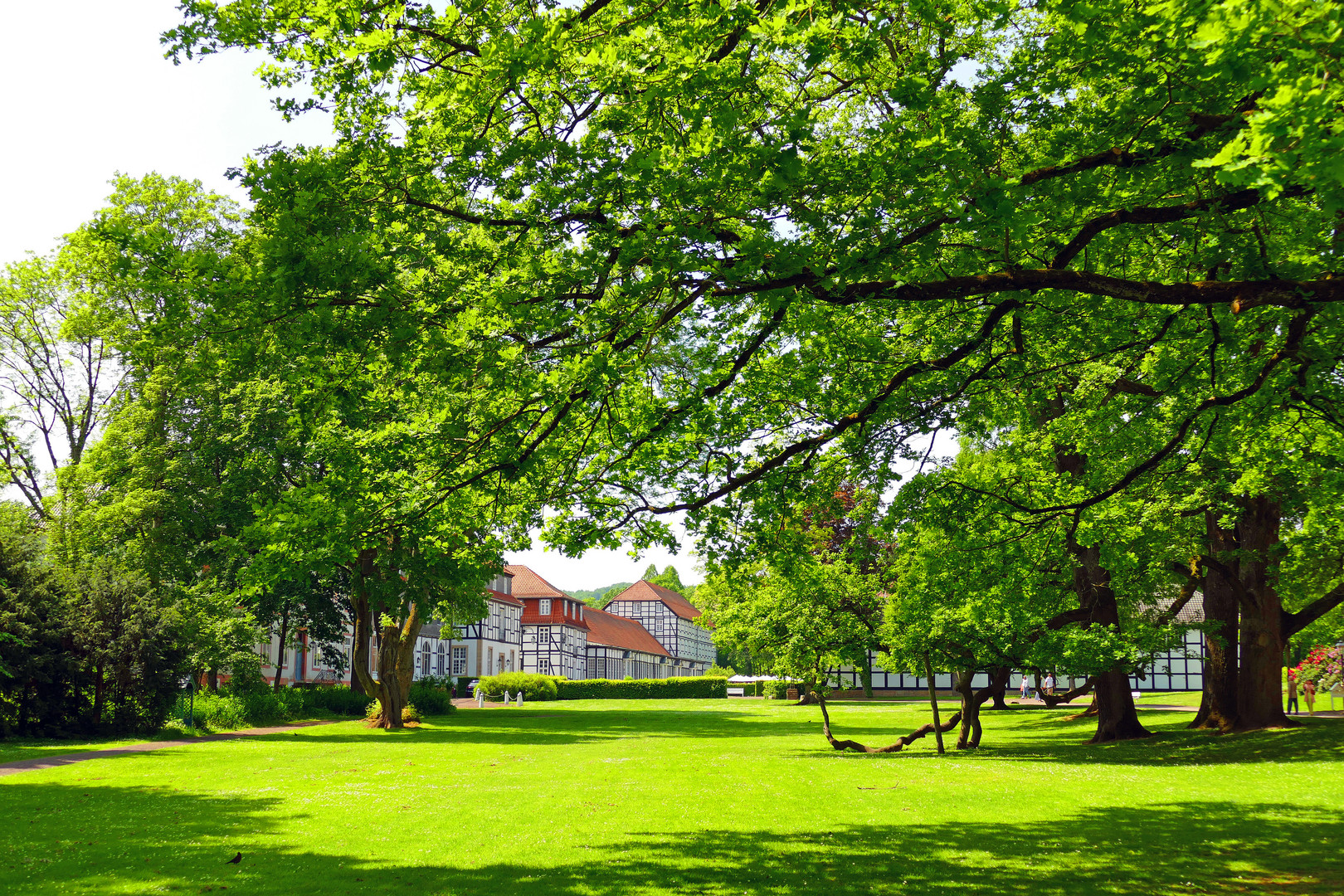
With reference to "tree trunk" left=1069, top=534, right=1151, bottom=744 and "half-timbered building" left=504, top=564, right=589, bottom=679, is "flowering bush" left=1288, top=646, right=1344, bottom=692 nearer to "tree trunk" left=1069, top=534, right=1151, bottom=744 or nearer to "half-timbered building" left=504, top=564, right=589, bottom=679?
"tree trunk" left=1069, top=534, right=1151, bottom=744

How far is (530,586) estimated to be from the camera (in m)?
93.2

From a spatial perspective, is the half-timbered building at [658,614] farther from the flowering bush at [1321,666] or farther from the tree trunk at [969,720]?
the tree trunk at [969,720]

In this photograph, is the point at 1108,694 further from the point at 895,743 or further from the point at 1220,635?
the point at 895,743

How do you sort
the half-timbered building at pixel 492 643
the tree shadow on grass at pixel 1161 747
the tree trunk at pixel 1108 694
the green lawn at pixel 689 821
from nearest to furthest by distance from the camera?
the green lawn at pixel 689 821, the tree shadow on grass at pixel 1161 747, the tree trunk at pixel 1108 694, the half-timbered building at pixel 492 643

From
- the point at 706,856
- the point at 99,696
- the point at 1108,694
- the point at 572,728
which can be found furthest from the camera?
the point at 572,728

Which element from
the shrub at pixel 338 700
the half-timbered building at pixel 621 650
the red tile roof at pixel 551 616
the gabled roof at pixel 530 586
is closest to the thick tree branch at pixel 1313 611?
the shrub at pixel 338 700

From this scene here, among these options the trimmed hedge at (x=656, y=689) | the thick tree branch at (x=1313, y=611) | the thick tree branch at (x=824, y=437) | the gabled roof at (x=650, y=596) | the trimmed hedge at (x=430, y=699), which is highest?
the thick tree branch at (x=824, y=437)

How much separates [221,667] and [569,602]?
62.0 m

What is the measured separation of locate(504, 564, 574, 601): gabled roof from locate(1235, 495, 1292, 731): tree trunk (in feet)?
233

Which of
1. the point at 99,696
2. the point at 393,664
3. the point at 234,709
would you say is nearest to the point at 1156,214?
the point at 99,696

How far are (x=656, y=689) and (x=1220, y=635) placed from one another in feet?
184

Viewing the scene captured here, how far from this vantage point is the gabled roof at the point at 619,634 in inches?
3762

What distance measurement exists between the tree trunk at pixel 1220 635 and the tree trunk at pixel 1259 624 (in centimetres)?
32

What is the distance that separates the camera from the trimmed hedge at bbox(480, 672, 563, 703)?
60812 millimetres
